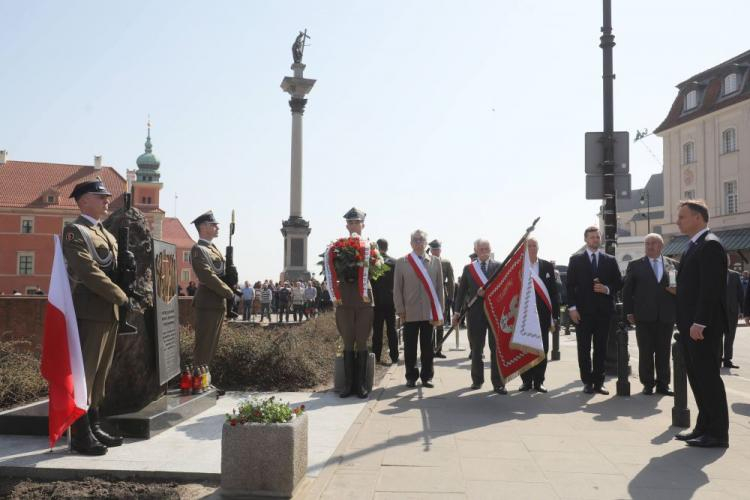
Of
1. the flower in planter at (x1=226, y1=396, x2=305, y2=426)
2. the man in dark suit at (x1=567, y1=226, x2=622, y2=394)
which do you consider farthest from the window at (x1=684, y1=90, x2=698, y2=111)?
the flower in planter at (x1=226, y1=396, x2=305, y2=426)

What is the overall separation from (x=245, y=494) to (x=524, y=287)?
5476 millimetres

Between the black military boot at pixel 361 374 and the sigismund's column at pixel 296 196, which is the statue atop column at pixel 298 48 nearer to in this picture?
the sigismund's column at pixel 296 196

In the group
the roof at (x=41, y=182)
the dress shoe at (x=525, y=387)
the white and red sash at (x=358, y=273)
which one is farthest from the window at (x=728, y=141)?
the roof at (x=41, y=182)

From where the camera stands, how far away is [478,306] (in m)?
9.77

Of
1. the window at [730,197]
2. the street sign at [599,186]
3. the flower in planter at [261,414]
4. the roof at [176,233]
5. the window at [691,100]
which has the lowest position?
the flower in planter at [261,414]

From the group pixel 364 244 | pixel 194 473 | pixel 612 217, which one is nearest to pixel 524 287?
pixel 364 244

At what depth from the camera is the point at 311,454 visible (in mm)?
Answer: 5656

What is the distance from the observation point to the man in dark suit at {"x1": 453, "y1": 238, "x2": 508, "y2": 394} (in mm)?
9602

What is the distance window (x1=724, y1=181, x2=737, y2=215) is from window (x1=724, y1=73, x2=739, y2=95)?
244 inches

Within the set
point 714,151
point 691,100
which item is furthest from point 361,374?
point 691,100

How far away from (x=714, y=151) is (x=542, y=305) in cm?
4499

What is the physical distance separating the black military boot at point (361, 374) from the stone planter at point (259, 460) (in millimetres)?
3999

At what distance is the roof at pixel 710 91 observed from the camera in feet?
152

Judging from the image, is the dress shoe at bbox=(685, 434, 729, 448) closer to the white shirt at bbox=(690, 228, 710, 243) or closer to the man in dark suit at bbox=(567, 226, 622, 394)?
the white shirt at bbox=(690, 228, 710, 243)
